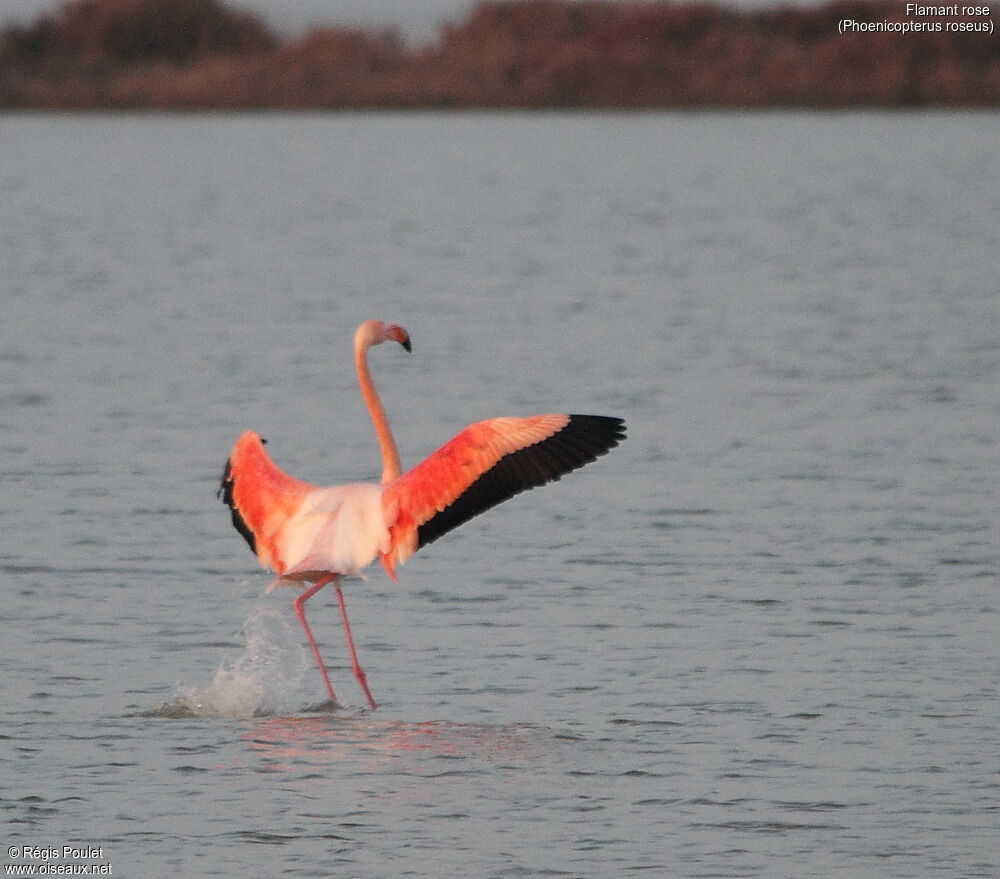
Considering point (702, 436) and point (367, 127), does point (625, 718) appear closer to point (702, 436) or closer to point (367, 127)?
point (702, 436)

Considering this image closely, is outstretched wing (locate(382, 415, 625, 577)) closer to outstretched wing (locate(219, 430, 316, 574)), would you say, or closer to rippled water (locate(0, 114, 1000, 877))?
outstretched wing (locate(219, 430, 316, 574))

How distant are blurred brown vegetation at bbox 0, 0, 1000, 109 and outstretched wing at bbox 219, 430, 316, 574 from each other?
4668cm

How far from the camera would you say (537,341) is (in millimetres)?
19406

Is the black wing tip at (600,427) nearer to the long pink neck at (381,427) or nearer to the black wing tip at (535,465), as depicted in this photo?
the black wing tip at (535,465)

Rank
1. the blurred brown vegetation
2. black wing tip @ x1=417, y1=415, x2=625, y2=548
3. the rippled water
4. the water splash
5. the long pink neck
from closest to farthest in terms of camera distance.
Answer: the rippled water
black wing tip @ x1=417, y1=415, x2=625, y2=548
the water splash
the long pink neck
the blurred brown vegetation

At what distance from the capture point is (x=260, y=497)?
8.72 metres

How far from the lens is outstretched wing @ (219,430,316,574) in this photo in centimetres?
864

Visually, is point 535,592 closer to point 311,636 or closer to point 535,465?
point 311,636

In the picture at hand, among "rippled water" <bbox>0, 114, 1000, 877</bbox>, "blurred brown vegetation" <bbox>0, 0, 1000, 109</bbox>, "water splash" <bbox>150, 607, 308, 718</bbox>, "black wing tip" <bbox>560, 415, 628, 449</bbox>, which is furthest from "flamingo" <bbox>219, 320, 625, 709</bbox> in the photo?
"blurred brown vegetation" <bbox>0, 0, 1000, 109</bbox>

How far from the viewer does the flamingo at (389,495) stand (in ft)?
26.5

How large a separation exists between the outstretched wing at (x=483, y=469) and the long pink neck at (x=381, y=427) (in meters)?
0.26

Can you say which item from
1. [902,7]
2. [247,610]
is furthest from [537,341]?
[902,7]

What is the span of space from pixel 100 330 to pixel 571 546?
394 inches

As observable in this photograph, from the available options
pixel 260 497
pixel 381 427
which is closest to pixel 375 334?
pixel 381 427
